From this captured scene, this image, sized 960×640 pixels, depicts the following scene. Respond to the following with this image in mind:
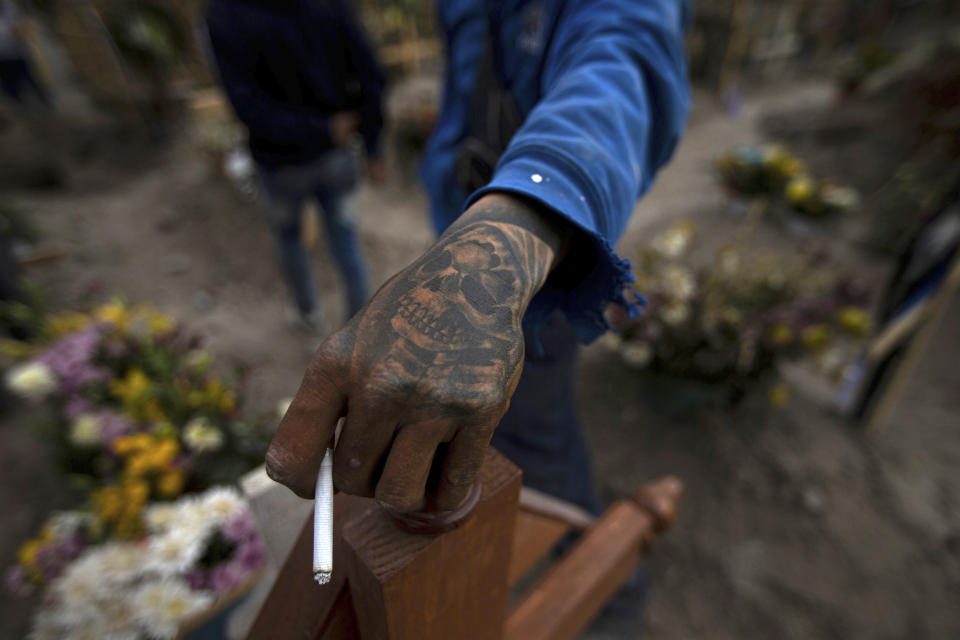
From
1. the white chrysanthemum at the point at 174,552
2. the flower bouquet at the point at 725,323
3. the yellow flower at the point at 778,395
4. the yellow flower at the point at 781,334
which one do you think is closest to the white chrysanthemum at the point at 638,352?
the flower bouquet at the point at 725,323

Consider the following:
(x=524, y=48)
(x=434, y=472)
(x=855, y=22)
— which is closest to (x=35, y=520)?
(x=434, y=472)

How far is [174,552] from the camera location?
1.12m

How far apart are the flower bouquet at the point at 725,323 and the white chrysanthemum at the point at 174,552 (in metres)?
1.86

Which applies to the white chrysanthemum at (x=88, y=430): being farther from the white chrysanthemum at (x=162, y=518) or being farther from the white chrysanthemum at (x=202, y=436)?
the white chrysanthemum at (x=162, y=518)

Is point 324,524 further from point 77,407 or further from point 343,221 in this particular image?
point 343,221

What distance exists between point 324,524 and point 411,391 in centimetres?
15

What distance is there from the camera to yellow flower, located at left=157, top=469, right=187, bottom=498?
1.35 m

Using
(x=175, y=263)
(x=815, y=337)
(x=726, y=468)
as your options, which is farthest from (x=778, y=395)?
(x=175, y=263)

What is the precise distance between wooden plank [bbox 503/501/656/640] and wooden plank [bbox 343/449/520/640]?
1.06 feet

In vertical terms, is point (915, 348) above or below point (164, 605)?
below

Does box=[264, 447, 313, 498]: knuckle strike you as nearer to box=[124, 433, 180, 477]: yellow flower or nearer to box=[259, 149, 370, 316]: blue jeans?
box=[124, 433, 180, 477]: yellow flower

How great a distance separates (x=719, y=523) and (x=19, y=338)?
3.92 m

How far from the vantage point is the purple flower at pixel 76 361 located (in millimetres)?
1605

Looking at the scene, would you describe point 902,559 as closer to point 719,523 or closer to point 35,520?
point 719,523
